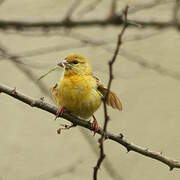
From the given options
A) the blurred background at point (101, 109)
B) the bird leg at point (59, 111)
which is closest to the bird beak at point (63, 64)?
the bird leg at point (59, 111)

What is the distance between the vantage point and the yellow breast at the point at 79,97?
2.12 m

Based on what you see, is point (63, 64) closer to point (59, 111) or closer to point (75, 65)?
point (75, 65)

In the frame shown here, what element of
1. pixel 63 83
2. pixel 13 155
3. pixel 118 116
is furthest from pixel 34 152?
pixel 63 83

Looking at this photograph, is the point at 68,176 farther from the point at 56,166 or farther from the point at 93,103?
the point at 93,103

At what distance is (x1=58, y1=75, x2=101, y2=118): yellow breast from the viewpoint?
212cm

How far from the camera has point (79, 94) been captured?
7.02 ft

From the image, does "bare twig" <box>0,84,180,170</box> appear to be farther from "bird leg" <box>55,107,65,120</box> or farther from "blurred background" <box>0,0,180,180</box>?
"blurred background" <box>0,0,180,180</box>

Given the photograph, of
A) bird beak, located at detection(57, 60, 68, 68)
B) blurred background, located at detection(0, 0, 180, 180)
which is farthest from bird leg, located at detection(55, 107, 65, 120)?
blurred background, located at detection(0, 0, 180, 180)

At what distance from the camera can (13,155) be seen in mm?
4285

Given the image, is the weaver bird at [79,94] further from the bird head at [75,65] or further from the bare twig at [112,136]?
the bare twig at [112,136]

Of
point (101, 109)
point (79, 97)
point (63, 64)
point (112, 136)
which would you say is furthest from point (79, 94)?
point (101, 109)

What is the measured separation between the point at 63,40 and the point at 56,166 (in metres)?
0.88

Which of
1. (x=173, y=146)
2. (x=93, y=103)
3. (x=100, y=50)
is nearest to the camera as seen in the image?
(x=93, y=103)

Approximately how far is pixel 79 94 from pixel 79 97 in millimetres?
11
